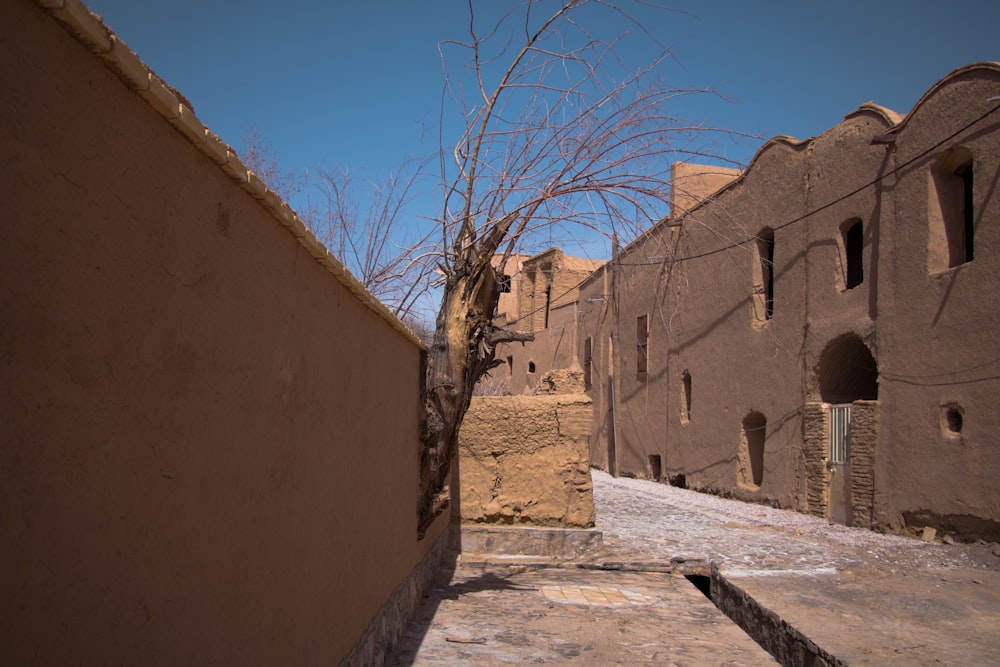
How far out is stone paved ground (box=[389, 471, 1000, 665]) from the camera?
5312 mm

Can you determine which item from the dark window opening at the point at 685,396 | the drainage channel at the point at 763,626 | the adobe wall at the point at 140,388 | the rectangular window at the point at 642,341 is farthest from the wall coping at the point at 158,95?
the rectangular window at the point at 642,341

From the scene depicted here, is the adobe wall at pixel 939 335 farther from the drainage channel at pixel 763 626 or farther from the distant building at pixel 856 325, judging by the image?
the drainage channel at pixel 763 626

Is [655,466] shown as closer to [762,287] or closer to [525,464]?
[762,287]

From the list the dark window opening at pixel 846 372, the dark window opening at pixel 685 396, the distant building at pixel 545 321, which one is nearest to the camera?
the dark window opening at pixel 846 372

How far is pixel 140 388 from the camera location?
5.84 feet

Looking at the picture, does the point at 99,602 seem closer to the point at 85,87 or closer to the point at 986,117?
the point at 85,87

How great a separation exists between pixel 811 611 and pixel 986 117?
6.91 meters

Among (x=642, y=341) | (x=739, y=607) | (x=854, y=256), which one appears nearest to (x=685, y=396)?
(x=642, y=341)

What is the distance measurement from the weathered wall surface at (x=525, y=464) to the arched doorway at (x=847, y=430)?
16.5 ft

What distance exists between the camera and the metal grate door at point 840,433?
40.2ft

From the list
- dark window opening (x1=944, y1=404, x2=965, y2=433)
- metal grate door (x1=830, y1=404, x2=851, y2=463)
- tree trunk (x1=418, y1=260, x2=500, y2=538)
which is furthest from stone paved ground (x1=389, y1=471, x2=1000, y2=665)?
metal grate door (x1=830, y1=404, x2=851, y2=463)

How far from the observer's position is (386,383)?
5145 millimetres

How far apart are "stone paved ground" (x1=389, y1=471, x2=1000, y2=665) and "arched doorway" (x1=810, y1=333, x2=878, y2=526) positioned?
4.25 feet

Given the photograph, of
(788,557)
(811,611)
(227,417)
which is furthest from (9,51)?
(788,557)
